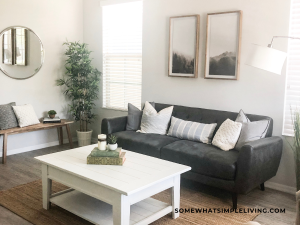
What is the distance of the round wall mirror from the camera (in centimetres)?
465

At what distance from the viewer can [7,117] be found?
4.48 meters

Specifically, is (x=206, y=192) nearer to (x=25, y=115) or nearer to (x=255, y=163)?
(x=255, y=163)

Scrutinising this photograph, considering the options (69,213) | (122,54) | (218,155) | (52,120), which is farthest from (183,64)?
(69,213)

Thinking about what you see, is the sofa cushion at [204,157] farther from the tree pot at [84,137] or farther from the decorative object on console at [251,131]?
the tree pot at [84,137]

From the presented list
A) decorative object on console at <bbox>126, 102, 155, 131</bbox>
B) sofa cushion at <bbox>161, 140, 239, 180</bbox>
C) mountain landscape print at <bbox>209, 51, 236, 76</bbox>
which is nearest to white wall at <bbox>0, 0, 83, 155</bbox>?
decorative object on console at <bbox>126, 102, 155, 131</bbox>

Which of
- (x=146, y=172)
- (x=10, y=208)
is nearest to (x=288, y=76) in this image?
(x=146, y=172)

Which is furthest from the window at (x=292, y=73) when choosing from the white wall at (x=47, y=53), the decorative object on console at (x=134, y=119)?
the white wall at (x=47, y=53)

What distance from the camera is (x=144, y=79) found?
4.90 metres

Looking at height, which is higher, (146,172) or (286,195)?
(146,172)

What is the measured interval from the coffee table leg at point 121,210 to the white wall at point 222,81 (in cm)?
205

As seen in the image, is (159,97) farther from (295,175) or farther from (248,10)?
(295,175)

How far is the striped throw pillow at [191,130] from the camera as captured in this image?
381cm

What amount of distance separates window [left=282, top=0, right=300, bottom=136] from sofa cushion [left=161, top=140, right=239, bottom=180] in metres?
0.73

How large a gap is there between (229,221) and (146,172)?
87 centimetres
